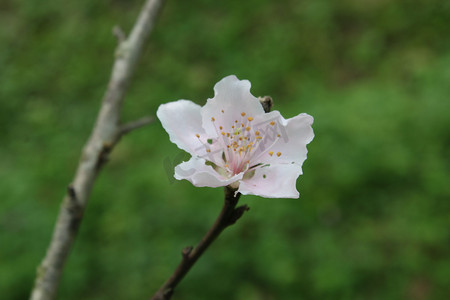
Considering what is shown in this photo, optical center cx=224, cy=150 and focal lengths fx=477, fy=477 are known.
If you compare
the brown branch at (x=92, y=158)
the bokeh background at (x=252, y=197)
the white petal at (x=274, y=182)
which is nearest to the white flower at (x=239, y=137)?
the white petal at (x=274, y=182)

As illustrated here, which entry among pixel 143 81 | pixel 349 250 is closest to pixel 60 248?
pixel 349 250

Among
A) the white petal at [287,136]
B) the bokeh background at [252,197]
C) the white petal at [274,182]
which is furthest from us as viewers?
the bokeh background at [252,197]

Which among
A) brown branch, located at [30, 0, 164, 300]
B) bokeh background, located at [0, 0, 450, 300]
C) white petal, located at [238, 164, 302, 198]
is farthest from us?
bokeh background, located at [0, 0, 450, 300]

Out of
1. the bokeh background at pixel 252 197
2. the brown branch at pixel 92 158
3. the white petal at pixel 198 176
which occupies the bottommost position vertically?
the bokeh background at pixel 252 197

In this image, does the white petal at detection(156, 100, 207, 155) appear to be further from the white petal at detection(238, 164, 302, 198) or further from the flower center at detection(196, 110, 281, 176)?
the white petal at detection(238, 164, 302, 198)

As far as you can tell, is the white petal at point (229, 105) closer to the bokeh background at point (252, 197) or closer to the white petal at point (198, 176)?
the white petal at point (198, 176)

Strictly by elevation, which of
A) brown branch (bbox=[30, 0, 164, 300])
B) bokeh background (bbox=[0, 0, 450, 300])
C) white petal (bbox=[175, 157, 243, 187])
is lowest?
bokeh background (bbox=[0, 0, 450, 300])

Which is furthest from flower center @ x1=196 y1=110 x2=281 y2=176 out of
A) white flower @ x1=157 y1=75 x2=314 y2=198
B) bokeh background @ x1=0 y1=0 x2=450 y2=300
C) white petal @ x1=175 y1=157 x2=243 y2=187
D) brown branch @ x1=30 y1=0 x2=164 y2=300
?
bokeh background @ x1=0 y1=0 x2=450 y2=300

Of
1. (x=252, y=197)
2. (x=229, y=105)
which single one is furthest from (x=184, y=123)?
(x=252, y=197)
